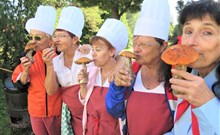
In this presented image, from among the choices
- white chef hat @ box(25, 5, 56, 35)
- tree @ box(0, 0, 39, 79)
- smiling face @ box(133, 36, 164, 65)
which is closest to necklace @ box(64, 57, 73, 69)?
white chef hat @ box(25, 5, 56, 35)

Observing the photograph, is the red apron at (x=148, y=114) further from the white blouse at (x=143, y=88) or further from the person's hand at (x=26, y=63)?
the person's hand at (x=26, y=63)

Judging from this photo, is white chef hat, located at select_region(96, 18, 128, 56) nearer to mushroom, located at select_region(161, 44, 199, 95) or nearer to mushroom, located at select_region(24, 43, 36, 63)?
mushroom, located at select_region(24, 43, 36, 63)

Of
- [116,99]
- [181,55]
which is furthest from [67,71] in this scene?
[181,55]

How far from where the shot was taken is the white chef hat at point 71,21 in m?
3.16

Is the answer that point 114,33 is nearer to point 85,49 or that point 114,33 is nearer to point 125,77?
point 85,49

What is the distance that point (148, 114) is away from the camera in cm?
210

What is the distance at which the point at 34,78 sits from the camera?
338 centimetres

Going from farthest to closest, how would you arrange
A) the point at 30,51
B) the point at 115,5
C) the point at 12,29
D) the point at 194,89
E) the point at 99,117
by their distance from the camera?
the point at 115,5, the point at 12,29, the point at 30,51, the point at 99,117, the point at 194,89

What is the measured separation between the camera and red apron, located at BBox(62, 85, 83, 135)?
9.95ft

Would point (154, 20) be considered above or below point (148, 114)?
above

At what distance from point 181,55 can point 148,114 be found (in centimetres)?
76

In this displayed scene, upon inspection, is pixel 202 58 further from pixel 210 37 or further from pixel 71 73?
pixel 71 73

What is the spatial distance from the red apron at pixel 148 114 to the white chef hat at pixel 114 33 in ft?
2.27

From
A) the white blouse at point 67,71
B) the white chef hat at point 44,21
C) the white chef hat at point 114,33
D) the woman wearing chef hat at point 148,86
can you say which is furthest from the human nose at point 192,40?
the white chef hat at point 44,21
